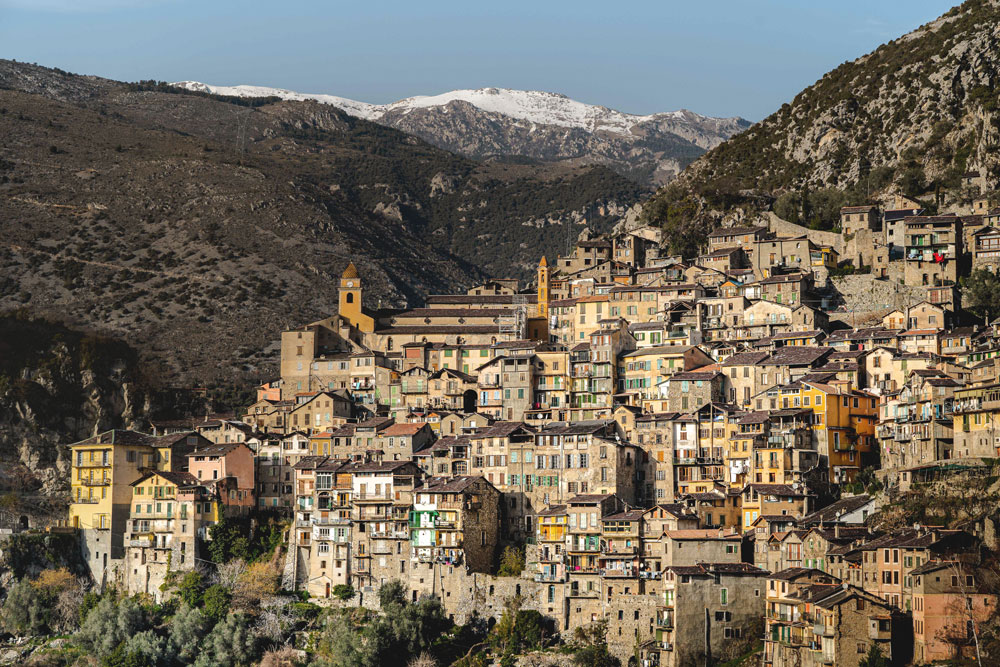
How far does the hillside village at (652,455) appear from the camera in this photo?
233 ft

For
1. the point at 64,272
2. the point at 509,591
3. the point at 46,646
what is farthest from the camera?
the point at 64,272

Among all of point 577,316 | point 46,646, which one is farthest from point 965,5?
point 46,646

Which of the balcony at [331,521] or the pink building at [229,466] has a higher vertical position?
the pink building at [229,466]

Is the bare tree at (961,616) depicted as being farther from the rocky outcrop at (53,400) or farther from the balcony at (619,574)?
the rocky outcrop at (53,400)

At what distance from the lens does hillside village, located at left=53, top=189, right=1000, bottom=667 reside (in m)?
71.0

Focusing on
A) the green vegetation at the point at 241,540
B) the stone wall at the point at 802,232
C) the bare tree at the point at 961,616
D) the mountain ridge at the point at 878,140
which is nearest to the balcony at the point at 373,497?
the green vegetation at the point at 241,540

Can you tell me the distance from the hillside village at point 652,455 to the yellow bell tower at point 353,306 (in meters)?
0.22

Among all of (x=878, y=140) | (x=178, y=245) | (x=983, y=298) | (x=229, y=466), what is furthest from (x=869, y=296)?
(x=178, y=245)

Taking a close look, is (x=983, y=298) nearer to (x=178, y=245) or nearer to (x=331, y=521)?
(x=331, y=521)

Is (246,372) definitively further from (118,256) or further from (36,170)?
(36,170)

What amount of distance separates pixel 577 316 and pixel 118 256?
6147 cm

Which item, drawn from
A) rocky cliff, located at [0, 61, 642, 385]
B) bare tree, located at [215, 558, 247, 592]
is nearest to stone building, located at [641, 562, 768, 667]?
bare tree, located at [215, 558, 247, 592]

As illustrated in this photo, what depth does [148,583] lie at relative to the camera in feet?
299

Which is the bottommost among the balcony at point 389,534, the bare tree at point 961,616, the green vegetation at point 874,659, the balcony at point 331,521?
the green vegetation at point 874,659
